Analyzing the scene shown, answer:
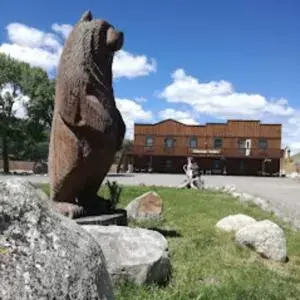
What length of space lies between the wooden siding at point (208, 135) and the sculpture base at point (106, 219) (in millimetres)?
57985

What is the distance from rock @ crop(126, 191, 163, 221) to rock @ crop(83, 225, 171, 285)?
5134 millimetres

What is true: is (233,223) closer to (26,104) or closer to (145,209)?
(145,209)

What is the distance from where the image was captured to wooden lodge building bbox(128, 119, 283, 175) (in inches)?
2603

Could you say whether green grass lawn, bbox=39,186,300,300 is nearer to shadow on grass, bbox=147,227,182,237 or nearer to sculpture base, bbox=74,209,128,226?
shadow on grass, bbox=147,227,182,237

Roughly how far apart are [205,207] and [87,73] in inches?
340

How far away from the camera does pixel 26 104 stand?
154 feet

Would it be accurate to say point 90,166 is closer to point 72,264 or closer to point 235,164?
point 72,264

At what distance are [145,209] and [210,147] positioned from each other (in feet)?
181

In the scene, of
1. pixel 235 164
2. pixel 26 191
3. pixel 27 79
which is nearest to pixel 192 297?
pixel 26 191

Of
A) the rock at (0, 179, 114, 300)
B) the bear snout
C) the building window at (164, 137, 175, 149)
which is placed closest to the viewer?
the rock at (0, 179, 114, 300)

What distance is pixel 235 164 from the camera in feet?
219

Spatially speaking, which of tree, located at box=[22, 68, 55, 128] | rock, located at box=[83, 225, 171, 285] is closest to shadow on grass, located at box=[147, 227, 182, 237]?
rock, located at box=[83, 225, 171, 285]

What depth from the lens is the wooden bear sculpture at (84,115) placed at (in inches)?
292

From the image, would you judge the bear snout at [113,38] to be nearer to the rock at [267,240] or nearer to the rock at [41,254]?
the rock at [267,240]
